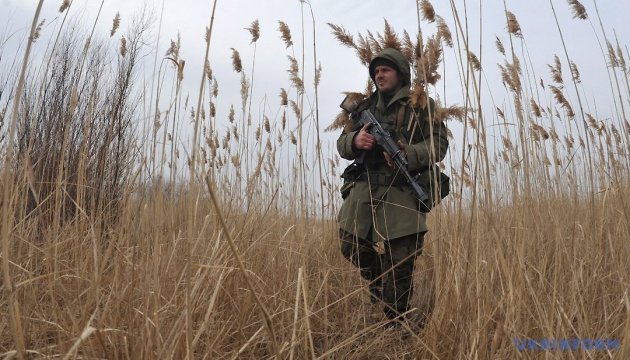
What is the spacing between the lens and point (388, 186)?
2.28 metres

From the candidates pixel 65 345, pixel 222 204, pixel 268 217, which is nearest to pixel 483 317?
pixel 65 345

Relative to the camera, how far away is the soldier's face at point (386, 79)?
92.0 inches

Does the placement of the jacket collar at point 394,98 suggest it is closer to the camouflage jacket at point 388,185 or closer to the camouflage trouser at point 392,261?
the camouflage jacket at point 388,185

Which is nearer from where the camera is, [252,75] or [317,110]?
[317,110]

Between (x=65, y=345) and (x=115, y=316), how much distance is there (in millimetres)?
125

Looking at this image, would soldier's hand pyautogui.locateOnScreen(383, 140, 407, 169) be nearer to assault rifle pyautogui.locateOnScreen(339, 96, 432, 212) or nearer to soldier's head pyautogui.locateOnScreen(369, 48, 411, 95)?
assault rifle pyautogui.locateOnScreen(339, 96, 432, 212)

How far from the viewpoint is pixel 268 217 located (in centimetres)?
300

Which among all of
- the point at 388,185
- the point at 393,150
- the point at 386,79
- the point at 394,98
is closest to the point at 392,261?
the point at 388,185

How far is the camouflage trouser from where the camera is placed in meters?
2.18

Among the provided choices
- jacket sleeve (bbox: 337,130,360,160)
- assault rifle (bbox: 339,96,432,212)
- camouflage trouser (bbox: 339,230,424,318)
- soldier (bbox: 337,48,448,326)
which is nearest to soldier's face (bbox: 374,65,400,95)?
soldier (bbox: 337,48,448,326)

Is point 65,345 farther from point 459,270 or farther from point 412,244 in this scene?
point 412,244

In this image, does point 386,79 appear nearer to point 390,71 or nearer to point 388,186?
point 390,71

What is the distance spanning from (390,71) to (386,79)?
4cm

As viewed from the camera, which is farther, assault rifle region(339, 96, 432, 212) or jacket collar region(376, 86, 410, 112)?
jacket collar region(376, 86, 410, 112)
